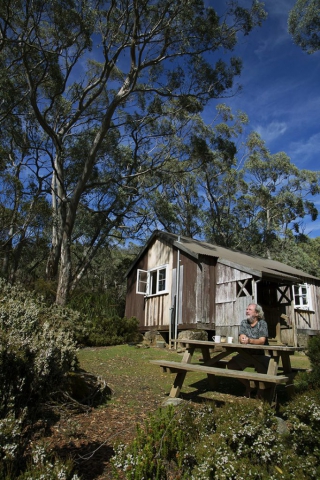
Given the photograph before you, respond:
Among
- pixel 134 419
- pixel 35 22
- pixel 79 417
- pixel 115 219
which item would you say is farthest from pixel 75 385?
pixel 115 219

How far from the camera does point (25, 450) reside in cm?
316

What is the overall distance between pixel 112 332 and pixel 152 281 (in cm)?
467

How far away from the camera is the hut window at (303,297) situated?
17.2 meters

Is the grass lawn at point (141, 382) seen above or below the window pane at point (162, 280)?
below

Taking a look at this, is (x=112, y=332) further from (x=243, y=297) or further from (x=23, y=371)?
(x=23, y=371)

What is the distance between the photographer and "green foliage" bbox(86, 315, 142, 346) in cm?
1131

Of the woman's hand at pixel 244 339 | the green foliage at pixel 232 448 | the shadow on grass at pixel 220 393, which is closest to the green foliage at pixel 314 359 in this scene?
the green foliage at pixel 232 448

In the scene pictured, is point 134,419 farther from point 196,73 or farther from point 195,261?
point 196,73

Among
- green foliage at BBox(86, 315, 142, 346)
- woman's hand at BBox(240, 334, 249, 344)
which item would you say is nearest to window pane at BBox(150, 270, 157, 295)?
green foliage at BBox(86, 315, 142, 346)

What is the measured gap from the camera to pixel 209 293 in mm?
13523

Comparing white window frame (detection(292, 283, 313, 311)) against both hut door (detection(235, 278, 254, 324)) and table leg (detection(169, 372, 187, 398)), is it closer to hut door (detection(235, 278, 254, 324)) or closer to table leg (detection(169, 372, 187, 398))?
hut door (detection(235, 278, 254, 324))

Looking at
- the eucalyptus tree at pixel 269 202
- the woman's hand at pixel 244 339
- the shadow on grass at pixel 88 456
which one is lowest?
the shadow on grass at pixel 88 456

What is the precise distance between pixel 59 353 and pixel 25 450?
94 centimetres

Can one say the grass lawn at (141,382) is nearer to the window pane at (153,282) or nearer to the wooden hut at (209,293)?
the wooden hut at (209,293)
